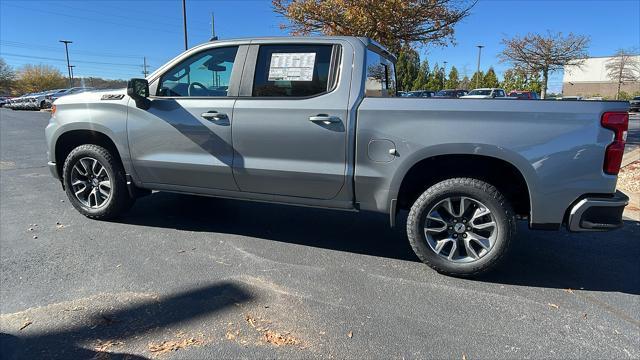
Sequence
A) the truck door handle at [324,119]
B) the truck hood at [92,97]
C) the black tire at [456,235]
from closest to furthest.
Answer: the black tire at [456,235] → the truck door handle at [324,119] → the truck hood at [92,97]

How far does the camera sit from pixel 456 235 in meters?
3.49

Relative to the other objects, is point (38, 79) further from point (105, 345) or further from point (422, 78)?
point (105, 345)

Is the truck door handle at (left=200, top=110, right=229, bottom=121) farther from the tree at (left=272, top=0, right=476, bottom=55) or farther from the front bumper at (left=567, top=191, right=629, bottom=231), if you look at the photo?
the tree at (left=272, top=0, right=476, bottom=55)

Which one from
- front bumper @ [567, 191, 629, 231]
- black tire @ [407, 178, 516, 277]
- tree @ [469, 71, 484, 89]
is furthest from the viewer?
tree @ [469, 71, 484, 89]

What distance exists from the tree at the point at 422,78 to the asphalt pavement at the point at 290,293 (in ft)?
152

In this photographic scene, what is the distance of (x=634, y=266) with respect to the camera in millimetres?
3822

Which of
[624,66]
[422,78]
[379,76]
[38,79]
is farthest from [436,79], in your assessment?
[38,79]

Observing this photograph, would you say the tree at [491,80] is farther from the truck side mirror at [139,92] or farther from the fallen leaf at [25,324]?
the fallen leaf at [25,324]

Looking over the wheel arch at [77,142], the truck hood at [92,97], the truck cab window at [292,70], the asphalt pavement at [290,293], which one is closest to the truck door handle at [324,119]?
the truck cab window at [292,70]

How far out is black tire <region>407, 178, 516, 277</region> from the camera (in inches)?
130

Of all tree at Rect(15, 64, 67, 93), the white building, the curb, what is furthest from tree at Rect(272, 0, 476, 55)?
tree at Rect(15, 64, 67, 93)

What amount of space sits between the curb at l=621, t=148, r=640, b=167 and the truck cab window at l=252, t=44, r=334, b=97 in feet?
24.8

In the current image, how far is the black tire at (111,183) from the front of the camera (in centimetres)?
451

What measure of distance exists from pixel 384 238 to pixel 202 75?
2458 millimetres
